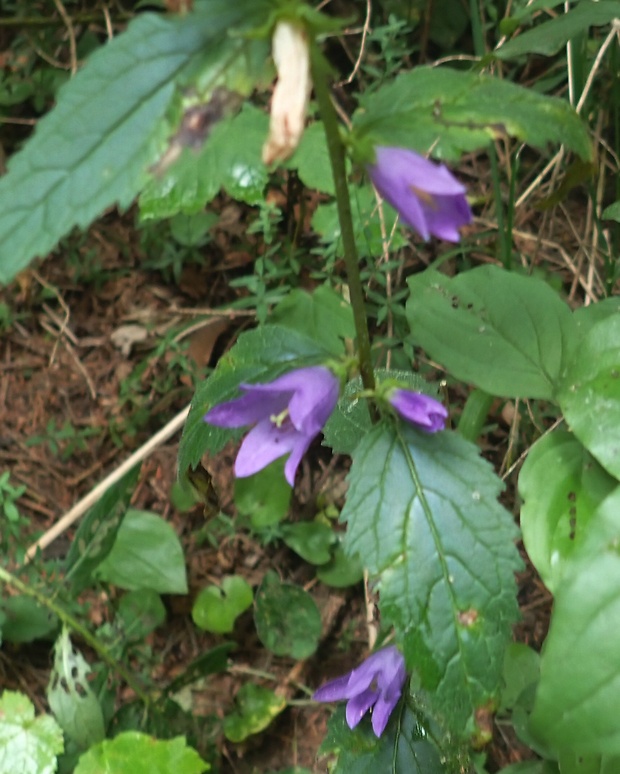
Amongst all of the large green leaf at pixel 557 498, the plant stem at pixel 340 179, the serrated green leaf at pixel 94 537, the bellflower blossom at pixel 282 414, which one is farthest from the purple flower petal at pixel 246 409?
the serrated green leaf at pixel 94 537

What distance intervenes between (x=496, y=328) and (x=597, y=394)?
0.81 ft

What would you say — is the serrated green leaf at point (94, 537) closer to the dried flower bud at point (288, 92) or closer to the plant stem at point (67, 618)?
the plant stem at point (67, 618)

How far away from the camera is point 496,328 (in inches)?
50.3

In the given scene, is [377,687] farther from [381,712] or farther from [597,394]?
[597,394]

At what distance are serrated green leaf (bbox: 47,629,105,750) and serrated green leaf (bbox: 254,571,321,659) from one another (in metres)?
0.43

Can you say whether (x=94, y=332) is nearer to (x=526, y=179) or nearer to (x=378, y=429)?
(x=526, y=179)

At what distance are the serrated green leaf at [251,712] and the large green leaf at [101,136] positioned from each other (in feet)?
4.80

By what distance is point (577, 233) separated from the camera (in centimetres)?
201

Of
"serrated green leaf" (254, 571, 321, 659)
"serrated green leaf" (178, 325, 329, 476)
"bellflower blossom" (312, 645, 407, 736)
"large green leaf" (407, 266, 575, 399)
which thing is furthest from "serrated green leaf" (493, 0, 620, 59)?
"serrated green leaf" (254, 571, 321, 659)

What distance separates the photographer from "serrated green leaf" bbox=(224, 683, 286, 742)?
174 centimetres

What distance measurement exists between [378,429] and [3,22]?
202 centimetres

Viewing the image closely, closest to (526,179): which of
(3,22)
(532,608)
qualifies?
(532,608)

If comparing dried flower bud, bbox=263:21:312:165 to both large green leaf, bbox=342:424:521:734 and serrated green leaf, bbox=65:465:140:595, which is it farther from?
serrated green leaf, bbox=65:465:140:595

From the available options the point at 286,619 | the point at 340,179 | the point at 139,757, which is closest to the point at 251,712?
the point at 286,619
